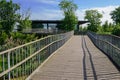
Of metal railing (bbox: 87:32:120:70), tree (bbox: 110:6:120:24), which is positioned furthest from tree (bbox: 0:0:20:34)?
metal railing (bbox: 87:32:120:70)

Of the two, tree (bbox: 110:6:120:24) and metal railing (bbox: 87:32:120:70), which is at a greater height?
tree (bbox: 110:6:120:24)

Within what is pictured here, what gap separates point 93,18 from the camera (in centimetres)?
11969

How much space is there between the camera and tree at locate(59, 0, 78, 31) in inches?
4119

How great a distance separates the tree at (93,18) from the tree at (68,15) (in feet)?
22.8

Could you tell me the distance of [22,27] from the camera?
348ft

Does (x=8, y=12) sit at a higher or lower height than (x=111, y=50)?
higher

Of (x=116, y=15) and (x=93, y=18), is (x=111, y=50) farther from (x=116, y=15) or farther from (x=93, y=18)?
(x=116, y=15)

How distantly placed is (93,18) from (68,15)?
44.9 ft

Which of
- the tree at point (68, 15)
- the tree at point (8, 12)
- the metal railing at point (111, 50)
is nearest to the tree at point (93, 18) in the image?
the tree at point (68, 15)

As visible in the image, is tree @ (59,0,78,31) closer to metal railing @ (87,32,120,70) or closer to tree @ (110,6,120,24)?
tree @ (110,6,120,24)

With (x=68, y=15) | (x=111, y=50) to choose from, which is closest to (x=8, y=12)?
(x=68, y=15)

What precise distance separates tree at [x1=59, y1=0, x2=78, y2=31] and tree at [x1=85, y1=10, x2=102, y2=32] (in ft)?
22.8

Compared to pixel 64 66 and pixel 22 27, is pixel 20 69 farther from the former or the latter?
pixel 22 27

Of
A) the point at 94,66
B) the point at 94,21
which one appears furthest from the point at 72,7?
the point at 94,66
